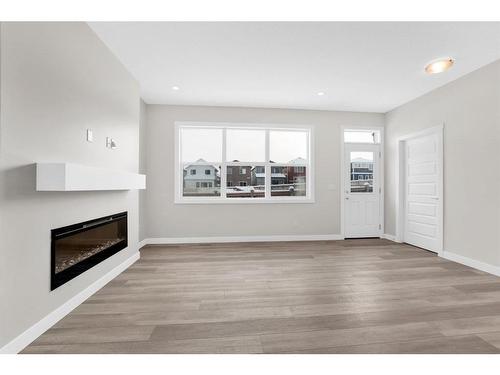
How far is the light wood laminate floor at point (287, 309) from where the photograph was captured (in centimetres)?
173

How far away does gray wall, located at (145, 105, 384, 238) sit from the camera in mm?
4766

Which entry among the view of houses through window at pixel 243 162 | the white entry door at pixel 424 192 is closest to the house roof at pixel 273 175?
the view of houses through window at pixel 243 162

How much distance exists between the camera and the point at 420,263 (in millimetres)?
3553

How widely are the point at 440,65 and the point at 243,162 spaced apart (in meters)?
3.37

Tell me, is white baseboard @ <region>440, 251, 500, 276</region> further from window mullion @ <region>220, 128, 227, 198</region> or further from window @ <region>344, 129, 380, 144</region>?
window mullion @ <region>220, 128, 227, 198</region>

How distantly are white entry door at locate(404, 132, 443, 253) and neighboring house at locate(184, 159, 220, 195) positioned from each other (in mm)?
3752

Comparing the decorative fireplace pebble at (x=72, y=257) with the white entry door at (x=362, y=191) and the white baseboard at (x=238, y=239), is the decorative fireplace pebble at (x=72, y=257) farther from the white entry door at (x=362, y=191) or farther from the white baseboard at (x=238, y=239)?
the white entry door at (x=362, y=191)

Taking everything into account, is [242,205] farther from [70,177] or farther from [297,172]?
[70,177]

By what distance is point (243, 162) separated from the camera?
16.6 ft

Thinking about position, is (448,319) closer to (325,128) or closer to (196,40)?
(196,40)

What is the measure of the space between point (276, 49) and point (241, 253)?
3.01 meters

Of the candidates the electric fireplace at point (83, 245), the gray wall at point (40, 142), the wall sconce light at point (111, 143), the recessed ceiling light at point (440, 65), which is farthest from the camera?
the recessed ceiling light at point (440, 65)

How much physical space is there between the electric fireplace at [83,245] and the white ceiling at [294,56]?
79.5 inches

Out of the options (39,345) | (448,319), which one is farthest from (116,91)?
(448,319)
